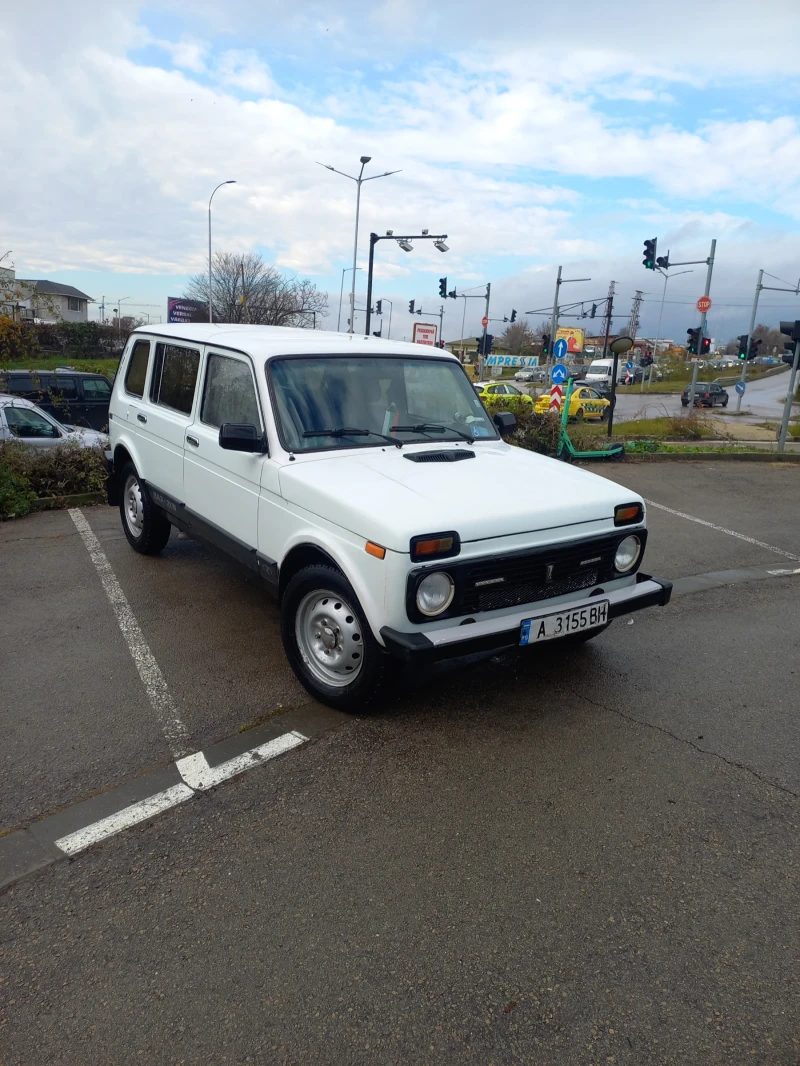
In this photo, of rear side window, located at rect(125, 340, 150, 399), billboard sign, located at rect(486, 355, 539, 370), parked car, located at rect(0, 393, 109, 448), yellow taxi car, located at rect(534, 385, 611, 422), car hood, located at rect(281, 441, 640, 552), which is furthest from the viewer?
billboard sign, located at rect(486, 355, 539, 370)

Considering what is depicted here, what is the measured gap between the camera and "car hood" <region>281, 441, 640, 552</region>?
3.56 m

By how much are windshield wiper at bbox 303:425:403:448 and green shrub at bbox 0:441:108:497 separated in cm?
565

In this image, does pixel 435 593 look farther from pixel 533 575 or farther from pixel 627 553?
pixel 627 553

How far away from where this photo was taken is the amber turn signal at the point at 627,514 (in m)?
4.20

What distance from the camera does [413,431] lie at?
4777mm

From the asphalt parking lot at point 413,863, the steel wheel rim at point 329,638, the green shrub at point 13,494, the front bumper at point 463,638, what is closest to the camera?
the asphalt parking lot at point 413,863

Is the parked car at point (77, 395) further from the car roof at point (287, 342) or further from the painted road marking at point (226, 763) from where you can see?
the painted road marking at point (226, 763)

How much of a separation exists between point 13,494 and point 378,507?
6403 mm

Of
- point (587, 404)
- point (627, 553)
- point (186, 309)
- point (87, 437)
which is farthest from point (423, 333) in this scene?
point (186, 309)

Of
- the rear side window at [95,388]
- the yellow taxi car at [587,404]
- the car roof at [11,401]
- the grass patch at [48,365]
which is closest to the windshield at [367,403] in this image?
the grass patch at [48,365]

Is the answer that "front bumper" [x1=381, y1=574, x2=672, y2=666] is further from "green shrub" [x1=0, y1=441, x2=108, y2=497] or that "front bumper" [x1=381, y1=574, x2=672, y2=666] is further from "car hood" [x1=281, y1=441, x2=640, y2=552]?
"green shrub" [x1=0, y1=441, x2=108, y2=497]

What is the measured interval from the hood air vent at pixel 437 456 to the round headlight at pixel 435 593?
41.3 inches

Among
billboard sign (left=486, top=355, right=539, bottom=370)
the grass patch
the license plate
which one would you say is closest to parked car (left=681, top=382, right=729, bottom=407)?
the grass patch

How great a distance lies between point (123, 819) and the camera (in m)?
3.18
